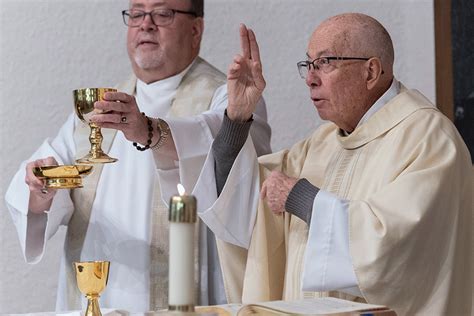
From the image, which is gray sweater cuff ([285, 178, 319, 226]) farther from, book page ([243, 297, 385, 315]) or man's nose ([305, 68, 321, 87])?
book page ([243, 297, 385, 315])

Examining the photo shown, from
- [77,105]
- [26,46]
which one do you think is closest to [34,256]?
[77,105]

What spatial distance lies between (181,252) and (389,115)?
195cm

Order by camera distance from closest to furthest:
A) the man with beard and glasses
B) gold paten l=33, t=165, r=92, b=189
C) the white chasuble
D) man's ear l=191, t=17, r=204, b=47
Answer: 1. the white chasuble
2. gold paten l=33, t=165, r=92, b=189
3. the man with beard and glasses
4. man's ear l=191, t=17, r=204, b=47

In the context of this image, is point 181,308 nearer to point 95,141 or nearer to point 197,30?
point 95,141

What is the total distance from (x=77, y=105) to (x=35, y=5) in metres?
2.66

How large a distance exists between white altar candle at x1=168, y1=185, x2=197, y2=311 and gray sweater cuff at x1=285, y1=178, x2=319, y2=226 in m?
1.60

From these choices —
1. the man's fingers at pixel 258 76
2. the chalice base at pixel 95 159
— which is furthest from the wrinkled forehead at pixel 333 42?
the chalice base at pixel 95 159

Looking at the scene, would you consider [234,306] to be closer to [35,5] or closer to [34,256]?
[34,256]

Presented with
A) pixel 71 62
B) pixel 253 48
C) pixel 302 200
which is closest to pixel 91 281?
pixel 302 200

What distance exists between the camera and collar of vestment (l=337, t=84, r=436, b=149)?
144 inches

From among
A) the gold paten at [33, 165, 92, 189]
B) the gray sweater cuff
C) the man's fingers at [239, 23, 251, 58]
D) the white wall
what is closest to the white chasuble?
the gray sweater cuff

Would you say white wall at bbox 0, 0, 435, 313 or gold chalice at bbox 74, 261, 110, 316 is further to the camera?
white wall at bbox 0, 0, 435, 313

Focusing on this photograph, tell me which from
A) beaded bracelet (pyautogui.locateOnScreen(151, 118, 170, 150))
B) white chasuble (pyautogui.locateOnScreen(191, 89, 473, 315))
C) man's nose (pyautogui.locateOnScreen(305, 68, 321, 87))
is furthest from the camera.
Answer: beaded bracelet (pyautogui.locateOnScreen(151, 118, 170, 150))

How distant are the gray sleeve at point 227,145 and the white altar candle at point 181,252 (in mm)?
2023
